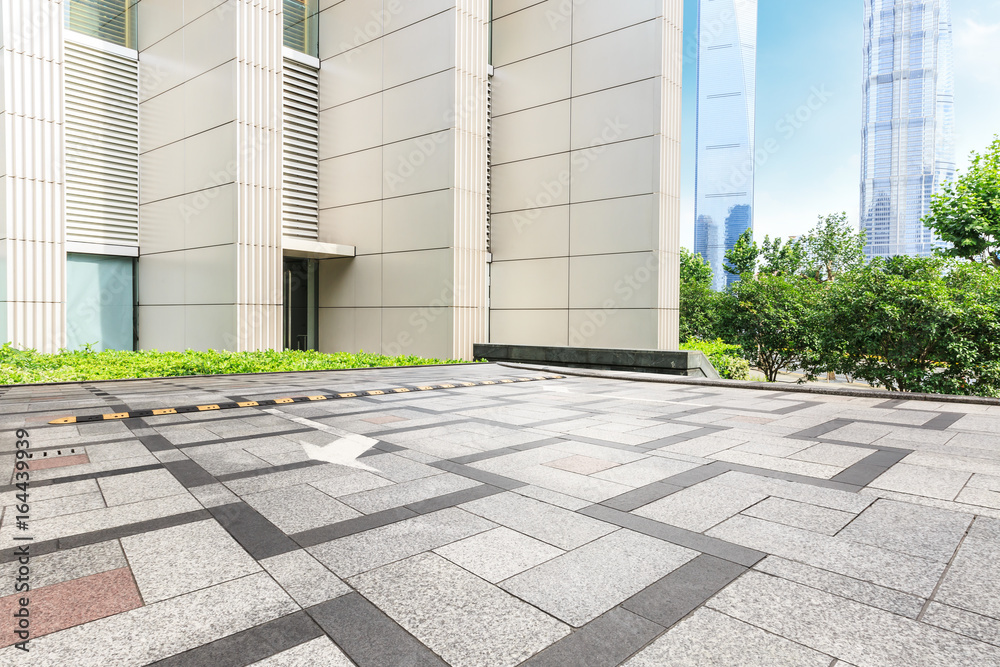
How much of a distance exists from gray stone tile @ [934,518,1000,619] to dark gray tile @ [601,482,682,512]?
189 cm

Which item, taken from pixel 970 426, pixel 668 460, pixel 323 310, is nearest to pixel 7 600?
pixel 668 460

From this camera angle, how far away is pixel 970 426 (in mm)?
7762

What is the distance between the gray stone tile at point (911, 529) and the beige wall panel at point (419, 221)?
15.4 metres

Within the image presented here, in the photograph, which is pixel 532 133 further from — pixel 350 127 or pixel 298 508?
pixel 298 508

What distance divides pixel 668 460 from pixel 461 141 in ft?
49.2

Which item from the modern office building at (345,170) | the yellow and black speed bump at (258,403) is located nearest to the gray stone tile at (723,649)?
the yellow and black speed bump at (258,403)

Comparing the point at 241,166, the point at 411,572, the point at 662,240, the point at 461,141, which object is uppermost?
the point at 461,141

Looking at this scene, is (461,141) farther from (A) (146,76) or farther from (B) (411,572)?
(B) (411,572)

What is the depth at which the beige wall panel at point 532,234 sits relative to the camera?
20.5 meters

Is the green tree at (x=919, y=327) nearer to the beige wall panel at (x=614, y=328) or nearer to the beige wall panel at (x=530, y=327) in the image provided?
the beige wall panel at (x=614, y=328)

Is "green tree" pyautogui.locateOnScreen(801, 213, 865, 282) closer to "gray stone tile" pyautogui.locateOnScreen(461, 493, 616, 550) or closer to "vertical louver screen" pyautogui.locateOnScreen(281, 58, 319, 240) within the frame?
"vertical louver screen" pyautogui.locateOnScreen(281, 58, 319, 240)

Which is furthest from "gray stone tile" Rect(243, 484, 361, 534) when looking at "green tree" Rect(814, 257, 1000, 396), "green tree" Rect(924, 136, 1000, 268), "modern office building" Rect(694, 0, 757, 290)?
"modern office building" Rect(694, 0, 757, 290)

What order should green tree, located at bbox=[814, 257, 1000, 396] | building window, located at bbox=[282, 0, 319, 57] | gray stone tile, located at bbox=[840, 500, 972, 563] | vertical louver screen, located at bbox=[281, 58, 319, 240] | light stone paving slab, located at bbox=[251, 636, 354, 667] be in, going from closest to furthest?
light stone paving slab, located at bbox=[251, 636, 354, 667] → gray stone tile, located at bbox=[840, 500, 972, 563] → green tree, located at bbox=[814, 257, 1000, 396] → vertical louver screen, located at bbox=[281, 58, 319, 240] → building window, located at bbox=[282, 0, 319, 57]
